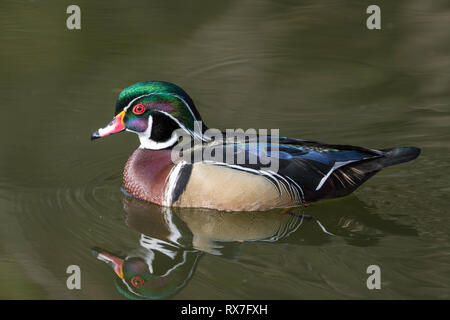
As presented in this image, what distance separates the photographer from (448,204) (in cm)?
688

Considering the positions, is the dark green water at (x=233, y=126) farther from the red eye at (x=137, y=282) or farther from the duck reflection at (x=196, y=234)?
the red eye at (x=137, y=282)

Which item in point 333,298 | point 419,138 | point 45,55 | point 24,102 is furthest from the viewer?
point 45,55

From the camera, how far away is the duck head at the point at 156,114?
7148mm

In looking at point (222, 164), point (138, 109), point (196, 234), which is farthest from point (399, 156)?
point (138, 109)

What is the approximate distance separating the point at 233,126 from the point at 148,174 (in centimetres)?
191

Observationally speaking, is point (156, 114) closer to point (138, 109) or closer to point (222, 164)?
point (138, 109)

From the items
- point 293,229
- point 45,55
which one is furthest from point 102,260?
point 45,55

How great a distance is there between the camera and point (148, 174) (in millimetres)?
7211

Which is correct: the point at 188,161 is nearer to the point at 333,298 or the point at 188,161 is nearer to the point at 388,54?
the point at 333,298

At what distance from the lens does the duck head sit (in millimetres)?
7148

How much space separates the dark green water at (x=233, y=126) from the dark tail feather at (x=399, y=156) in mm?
380

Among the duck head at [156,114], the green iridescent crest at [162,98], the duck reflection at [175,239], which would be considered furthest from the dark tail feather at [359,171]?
the green iridescent crest at [162,98]

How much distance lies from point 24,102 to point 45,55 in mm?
1447
